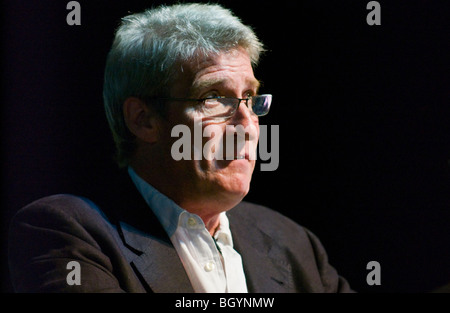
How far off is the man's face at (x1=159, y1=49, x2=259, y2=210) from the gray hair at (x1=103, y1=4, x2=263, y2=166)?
56mm

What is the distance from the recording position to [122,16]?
2264mm

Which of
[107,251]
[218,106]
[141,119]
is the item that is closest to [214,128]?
[218,106]

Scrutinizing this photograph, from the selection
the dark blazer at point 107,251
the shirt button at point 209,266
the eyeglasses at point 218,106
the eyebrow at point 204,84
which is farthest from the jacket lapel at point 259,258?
the eyebrow at point 204,84

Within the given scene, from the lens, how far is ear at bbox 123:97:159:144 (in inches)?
83.0

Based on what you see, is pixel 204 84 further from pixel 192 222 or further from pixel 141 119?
pixel 192 222

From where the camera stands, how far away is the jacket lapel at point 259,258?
2127mm

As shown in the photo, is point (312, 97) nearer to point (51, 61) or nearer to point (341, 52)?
point (341, 52)

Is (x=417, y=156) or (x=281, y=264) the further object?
(x=417, y=156)

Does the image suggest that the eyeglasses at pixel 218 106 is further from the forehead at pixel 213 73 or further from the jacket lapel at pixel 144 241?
the jacket lapel at pixel 144 241

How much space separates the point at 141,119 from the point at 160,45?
0.32 metres

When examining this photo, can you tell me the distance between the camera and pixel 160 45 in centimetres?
204
